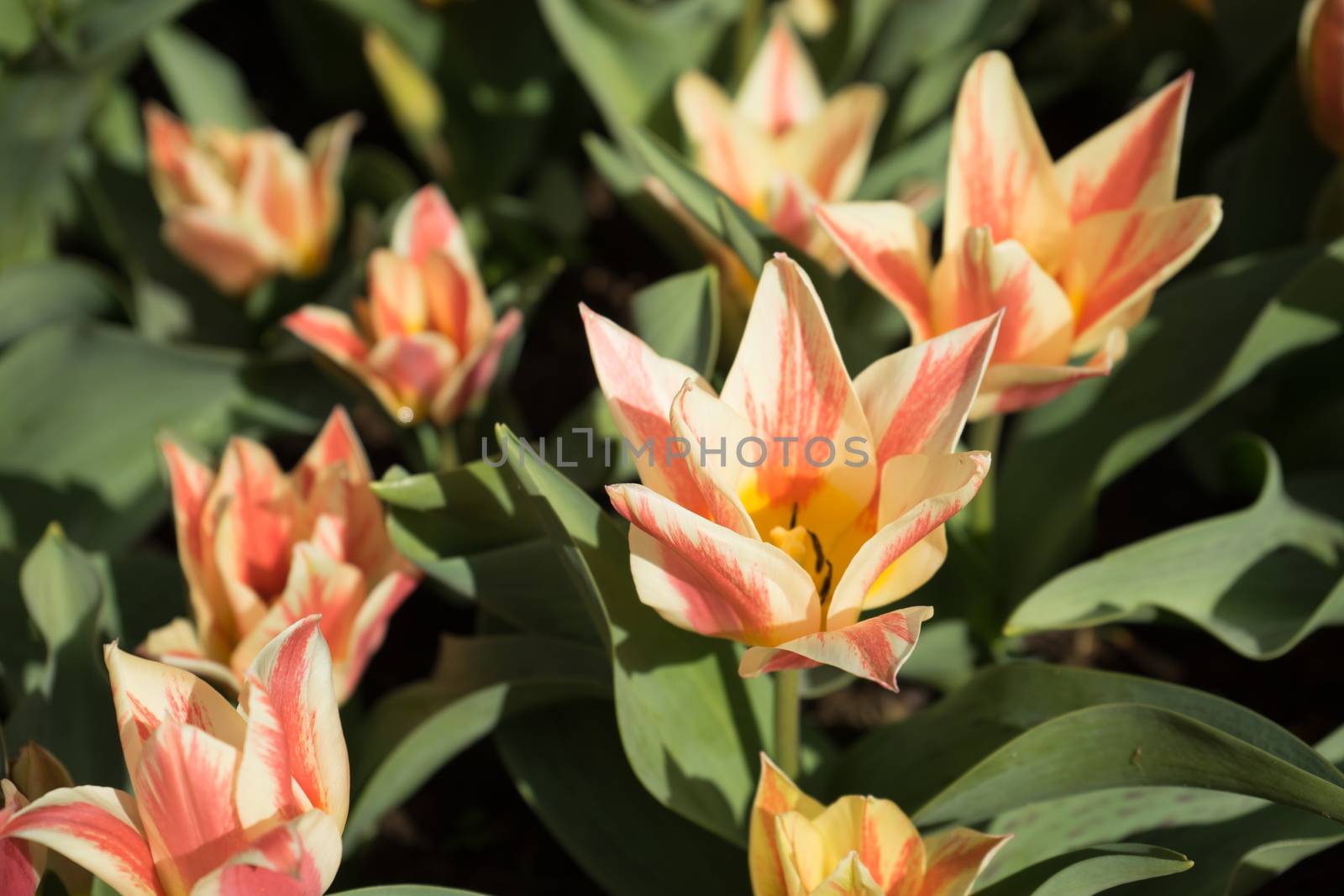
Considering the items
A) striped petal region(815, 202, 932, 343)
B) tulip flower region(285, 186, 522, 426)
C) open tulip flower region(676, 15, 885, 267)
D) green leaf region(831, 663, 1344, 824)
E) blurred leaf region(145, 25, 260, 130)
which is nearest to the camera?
green leaf region(831, 663, 1344, 824)

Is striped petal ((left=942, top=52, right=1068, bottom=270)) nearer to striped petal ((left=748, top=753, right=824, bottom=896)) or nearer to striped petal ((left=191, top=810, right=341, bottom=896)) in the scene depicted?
striped petal ((left=748, top=753, right=824, bottom=896))

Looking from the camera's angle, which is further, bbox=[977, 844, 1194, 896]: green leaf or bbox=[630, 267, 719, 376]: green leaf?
bbox=[630, 267, 719, 376]: green leaf

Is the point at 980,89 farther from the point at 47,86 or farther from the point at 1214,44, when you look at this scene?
the point at 47,86

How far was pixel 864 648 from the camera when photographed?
60 cm

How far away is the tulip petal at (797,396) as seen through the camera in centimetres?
68

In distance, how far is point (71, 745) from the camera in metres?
0.89

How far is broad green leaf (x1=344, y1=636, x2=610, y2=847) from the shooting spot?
0.85 metres

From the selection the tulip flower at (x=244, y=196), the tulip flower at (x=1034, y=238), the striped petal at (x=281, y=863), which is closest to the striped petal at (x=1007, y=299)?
the tulip flower at (x=1034, y=238)

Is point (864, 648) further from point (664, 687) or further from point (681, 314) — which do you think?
point (681, 314)

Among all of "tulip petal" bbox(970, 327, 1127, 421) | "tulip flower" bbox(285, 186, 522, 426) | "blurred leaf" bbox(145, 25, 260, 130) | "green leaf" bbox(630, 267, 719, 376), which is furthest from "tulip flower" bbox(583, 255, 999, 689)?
"blurred leaf" bbox(145, 25, 260, 130)

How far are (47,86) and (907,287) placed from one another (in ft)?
3.11

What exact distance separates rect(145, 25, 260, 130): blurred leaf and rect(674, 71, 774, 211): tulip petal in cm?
76

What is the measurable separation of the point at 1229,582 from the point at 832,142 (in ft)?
1.75

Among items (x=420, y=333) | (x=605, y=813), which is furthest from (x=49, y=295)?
(x=605, y=813)
